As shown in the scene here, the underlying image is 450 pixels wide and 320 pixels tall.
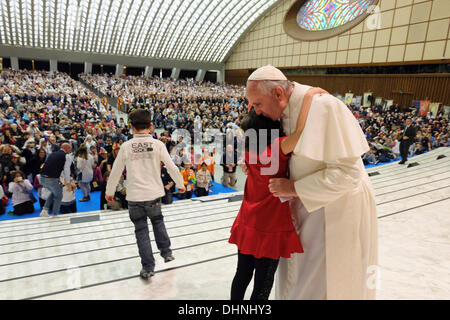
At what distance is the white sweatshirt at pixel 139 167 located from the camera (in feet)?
8.27

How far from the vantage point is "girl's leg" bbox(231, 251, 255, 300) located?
1.62 m

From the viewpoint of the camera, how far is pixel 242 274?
165cm

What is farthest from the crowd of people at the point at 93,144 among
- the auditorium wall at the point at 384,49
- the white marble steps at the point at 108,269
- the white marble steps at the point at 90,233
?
the auditorium wall at the point at 384,49

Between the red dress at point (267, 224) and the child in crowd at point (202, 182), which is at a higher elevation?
the red dress at point (267, 224)

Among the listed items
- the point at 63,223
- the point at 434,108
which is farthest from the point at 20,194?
the point at 434,108

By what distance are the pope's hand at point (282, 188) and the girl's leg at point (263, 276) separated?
449 mm

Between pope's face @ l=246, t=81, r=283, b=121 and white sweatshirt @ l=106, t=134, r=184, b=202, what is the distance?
4.79 feet

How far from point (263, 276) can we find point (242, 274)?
14cm

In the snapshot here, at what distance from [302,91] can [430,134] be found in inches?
618

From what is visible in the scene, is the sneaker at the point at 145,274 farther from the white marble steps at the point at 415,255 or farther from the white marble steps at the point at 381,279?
the white marble steps at the point at 415,255

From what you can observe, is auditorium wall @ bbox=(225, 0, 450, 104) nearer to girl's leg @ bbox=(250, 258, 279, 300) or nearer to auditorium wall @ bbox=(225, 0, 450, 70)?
auditorium wall @ bbox=(225, 0, 450, 70)

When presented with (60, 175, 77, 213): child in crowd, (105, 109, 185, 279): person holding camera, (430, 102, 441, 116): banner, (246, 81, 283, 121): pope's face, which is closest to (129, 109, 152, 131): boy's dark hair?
(105, 109, 185, 279): person holding camera
